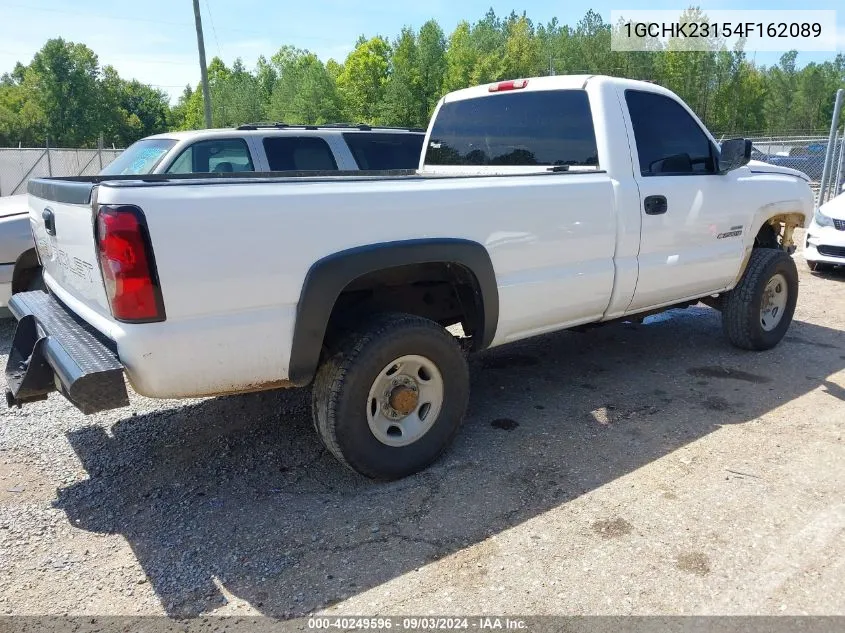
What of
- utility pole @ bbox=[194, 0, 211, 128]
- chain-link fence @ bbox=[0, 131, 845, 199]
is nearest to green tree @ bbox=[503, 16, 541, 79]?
chain-link fence @ bbox=[0, 131, 845, 199]

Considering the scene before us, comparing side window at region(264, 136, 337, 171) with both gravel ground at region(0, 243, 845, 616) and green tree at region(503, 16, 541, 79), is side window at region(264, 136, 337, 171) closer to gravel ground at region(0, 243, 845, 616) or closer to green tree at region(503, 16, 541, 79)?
gravel ground at region(0, 243, 845, 616)

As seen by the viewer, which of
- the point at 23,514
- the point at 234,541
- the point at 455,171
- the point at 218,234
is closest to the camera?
the point at 218,234

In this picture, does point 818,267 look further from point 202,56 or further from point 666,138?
point 202,56

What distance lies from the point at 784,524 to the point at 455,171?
3.09 meters

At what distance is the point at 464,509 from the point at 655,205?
2347mm

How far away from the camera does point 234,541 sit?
116 inches

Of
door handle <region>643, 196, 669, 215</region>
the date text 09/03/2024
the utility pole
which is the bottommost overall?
the date text 09/03/2024

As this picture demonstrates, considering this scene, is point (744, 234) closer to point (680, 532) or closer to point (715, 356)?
point (715, 356)

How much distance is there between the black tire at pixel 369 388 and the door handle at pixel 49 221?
4.78ft

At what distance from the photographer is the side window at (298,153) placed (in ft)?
21.0

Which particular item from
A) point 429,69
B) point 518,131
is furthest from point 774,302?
point 429,69

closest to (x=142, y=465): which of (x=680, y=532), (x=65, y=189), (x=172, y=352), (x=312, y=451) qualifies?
(x=312, y=451)

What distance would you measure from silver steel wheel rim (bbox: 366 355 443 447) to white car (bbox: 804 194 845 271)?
23.0 ft

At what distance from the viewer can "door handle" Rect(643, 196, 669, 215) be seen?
421 centimetres
